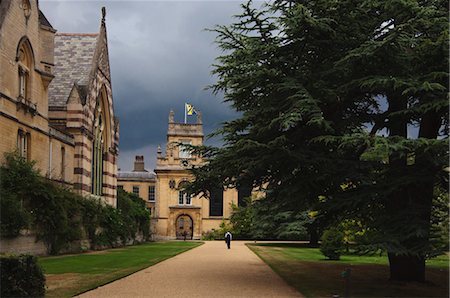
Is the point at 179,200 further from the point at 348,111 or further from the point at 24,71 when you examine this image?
the point at 348,111

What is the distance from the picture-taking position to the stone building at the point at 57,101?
26.9m

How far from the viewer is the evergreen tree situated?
14.3 metres

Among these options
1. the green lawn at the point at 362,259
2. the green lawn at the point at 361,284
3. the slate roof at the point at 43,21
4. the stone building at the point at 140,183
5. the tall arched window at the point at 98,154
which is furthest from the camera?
the stone building at the point at 140,183

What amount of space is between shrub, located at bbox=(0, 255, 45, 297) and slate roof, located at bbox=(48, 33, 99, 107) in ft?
85.1

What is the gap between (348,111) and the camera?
1764 centimetres

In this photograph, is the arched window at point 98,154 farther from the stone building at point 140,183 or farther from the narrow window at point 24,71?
the stone building at point 140,183

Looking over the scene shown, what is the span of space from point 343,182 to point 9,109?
57.3 ft

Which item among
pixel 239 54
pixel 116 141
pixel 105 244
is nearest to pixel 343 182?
pixel 239 54

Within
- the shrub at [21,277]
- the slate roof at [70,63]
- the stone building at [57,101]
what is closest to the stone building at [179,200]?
the stone building at [57,101]

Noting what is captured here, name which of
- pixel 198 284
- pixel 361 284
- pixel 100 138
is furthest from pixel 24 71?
pixel 361 284

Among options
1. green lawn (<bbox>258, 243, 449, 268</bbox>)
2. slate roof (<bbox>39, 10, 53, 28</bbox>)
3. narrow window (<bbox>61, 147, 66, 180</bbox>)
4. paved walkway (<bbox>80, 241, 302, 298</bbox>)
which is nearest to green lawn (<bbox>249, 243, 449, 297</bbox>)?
paved walkway (<bbox>80, 241, 302, 298</bbox>)

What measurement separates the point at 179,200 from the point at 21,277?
6405cm

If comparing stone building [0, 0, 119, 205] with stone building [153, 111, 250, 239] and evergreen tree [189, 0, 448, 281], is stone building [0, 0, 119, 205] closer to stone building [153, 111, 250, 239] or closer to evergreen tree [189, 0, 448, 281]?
evergreen tree [189, 0, 448, 281]

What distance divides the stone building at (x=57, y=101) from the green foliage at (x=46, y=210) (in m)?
1.43
